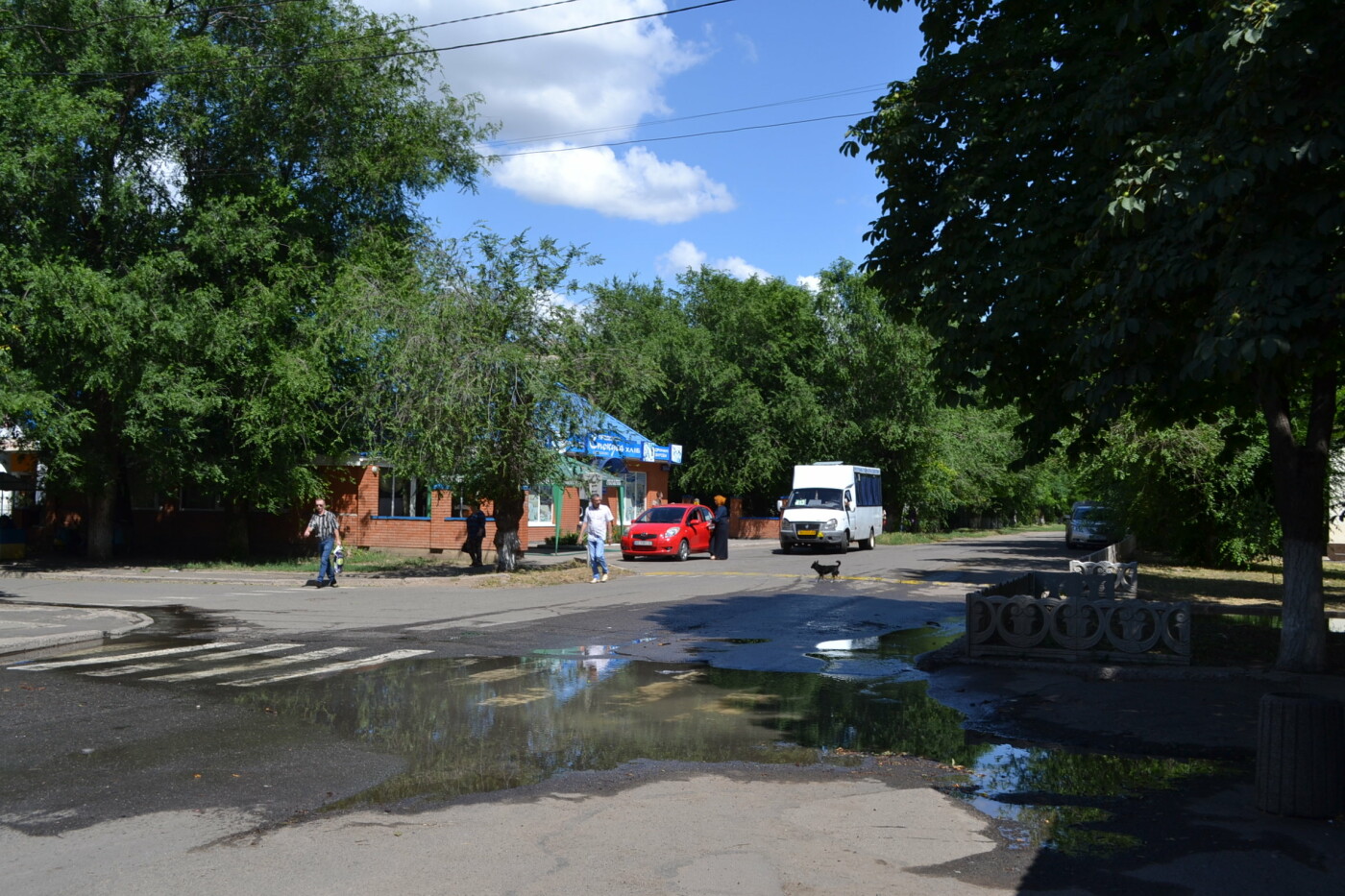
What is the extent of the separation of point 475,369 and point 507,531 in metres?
4.31

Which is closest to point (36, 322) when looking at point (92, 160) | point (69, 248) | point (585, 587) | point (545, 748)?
point (69, 248)

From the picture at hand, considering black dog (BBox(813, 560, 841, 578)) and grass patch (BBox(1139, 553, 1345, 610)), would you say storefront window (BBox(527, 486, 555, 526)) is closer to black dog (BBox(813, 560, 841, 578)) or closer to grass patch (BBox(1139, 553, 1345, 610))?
black dog (BBox(813, 560, 841, 578))

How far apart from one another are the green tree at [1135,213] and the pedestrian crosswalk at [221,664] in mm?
7292

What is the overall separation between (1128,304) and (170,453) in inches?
914

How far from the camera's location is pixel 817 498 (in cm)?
3684

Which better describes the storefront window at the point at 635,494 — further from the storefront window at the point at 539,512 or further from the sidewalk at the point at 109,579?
the sidewalk at the point at 109,579

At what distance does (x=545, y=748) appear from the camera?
7.83m

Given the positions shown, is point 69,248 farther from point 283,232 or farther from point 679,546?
point 679,546

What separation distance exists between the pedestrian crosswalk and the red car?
18.5 meters

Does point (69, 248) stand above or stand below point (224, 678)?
above

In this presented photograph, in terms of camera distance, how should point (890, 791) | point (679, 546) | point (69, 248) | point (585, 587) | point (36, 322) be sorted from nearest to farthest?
point (890, 791), point (585, 587), point (36, 322), point (69, 248), point (679, 546)

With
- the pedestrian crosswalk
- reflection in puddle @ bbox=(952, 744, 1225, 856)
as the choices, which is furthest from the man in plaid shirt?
reflection in puddle @ bbox=(952, 744, 1225, 856)

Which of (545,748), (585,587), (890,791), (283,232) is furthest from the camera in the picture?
(283,232)

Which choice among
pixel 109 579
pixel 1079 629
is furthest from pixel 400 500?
pixel 1079 629
